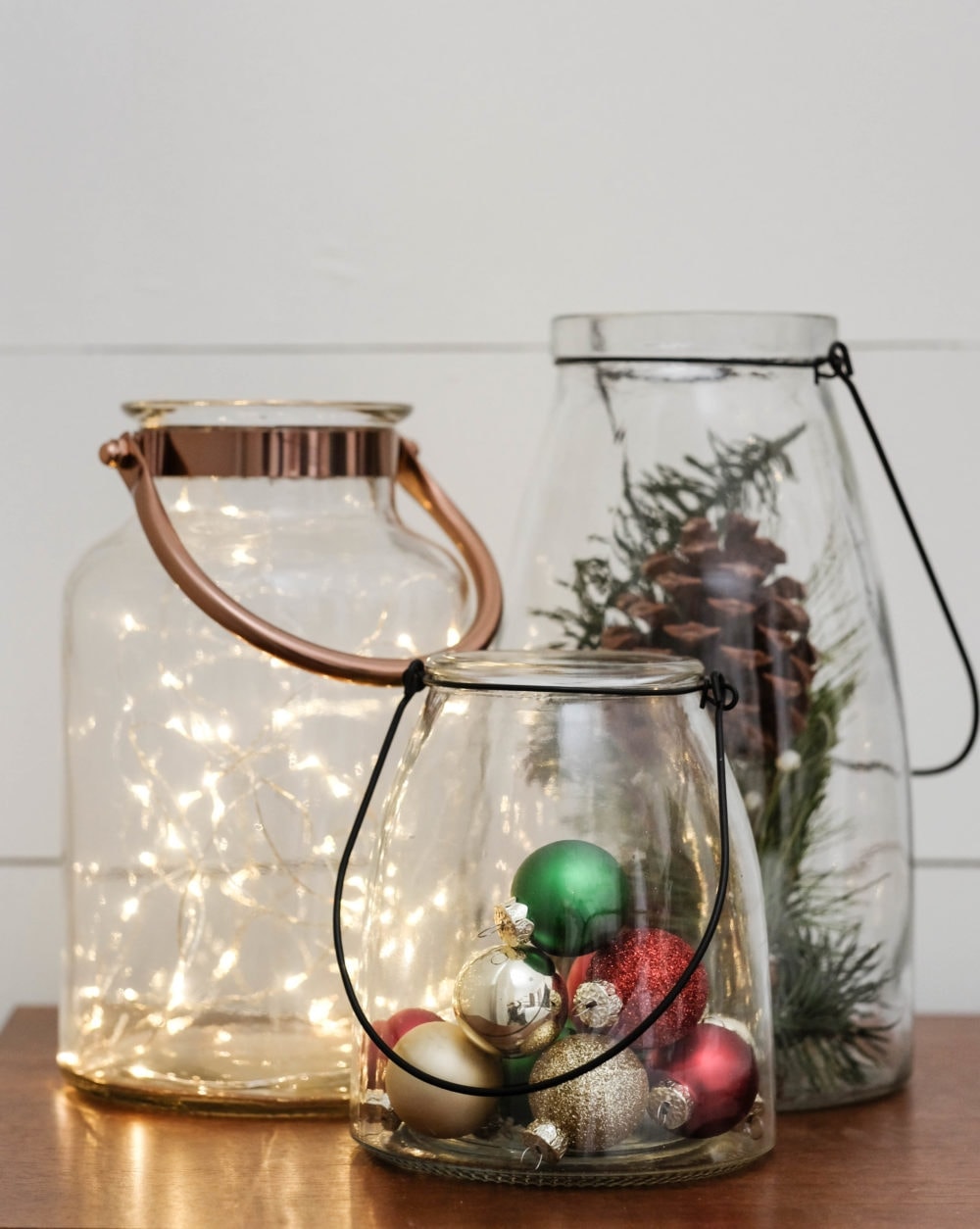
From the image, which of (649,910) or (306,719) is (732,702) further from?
(306,719)

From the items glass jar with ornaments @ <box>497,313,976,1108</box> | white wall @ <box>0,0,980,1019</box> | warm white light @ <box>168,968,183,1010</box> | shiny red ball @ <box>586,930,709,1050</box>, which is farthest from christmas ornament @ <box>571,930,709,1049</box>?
Result: white wall @ <box>0,0,980,1019</box>

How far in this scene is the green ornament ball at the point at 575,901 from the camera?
573 millimetres

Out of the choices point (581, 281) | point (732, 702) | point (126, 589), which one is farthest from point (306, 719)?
point (581, 281)

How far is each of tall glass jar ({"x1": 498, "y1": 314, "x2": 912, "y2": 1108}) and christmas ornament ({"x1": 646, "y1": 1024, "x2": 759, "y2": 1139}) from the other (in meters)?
0.12

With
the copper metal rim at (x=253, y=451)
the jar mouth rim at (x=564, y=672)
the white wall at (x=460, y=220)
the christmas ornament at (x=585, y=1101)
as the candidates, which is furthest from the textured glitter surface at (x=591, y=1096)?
the white wall at (x=460, y=220)

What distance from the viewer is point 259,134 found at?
94 cm

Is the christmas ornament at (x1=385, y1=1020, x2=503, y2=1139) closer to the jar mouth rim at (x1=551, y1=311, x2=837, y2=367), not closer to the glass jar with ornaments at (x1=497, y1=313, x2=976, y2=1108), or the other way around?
the glass jar with ornaments at (x1=497, y1=313, x2=976, y2=1108)

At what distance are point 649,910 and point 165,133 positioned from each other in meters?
0.61

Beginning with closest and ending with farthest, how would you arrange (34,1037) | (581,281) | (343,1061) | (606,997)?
(606,997) < (343,1061) < (34,1037) < (581,281)

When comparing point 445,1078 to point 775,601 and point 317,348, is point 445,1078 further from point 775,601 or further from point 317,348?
point 317,348

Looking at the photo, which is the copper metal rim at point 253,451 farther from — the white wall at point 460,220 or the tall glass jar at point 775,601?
the white wall at point 460,220

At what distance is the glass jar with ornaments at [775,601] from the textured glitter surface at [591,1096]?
0.51 feet

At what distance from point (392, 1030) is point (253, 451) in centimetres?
27

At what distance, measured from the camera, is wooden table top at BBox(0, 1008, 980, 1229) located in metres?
0.55
